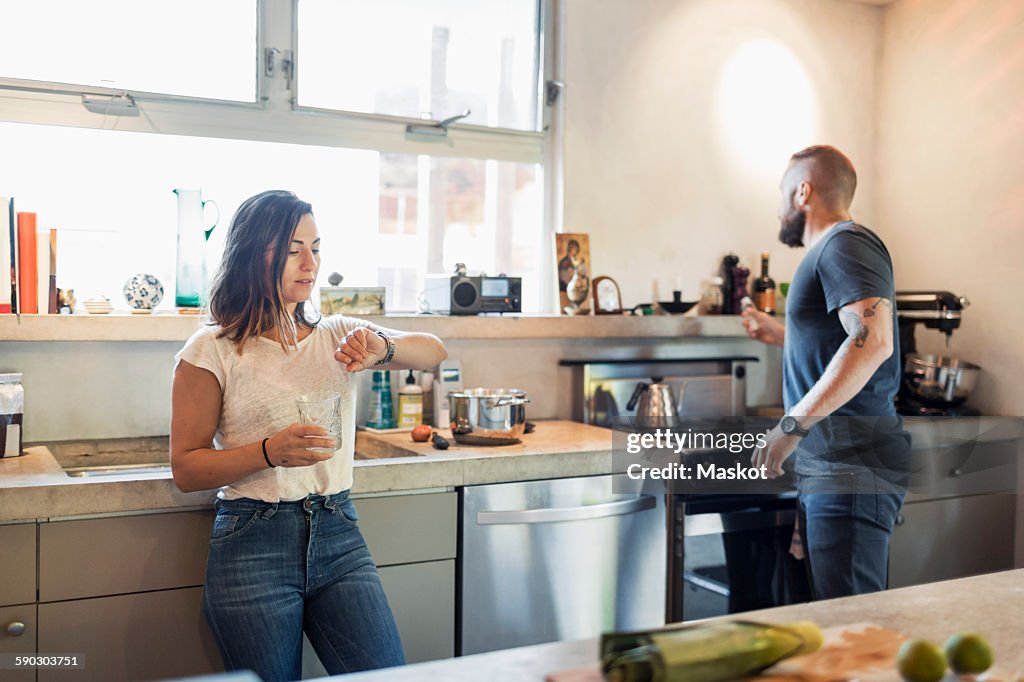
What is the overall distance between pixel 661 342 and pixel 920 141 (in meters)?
1.39

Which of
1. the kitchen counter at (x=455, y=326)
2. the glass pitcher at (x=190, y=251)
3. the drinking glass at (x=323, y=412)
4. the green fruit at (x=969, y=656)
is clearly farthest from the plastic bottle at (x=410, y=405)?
the green fruit at (x=969, y=656)

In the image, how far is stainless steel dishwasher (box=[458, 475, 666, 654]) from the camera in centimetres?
244

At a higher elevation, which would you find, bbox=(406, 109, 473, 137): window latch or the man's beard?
bbox=(406, 109, 473, 137): window latch

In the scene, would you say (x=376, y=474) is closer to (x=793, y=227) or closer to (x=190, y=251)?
(x=190, y=251)

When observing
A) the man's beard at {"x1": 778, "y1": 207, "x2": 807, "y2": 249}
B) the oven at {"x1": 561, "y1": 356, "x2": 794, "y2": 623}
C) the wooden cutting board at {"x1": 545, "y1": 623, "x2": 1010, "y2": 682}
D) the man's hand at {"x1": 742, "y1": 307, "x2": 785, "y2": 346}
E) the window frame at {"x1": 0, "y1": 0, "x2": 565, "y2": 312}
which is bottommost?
the oven at {"x1": 561, "y1": 356, "x2": 794, "y2": 623}

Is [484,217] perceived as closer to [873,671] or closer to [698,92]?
[698,92]

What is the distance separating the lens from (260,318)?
204cm

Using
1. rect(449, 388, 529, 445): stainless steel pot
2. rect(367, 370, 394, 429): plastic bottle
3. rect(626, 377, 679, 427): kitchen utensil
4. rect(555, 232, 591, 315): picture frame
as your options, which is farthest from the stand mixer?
rect(367, 370, 394, 429): plastic bottle

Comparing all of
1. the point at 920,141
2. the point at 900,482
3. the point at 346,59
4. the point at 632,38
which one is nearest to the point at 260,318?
the point at 346,59

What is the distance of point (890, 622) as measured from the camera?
1224 mm

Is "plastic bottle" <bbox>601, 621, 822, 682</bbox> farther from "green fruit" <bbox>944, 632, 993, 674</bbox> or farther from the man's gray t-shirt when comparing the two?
the man's gray t-shirt

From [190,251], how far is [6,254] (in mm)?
483

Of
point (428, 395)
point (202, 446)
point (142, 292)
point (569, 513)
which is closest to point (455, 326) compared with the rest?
point (428, 395)

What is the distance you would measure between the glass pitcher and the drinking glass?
0.99m
